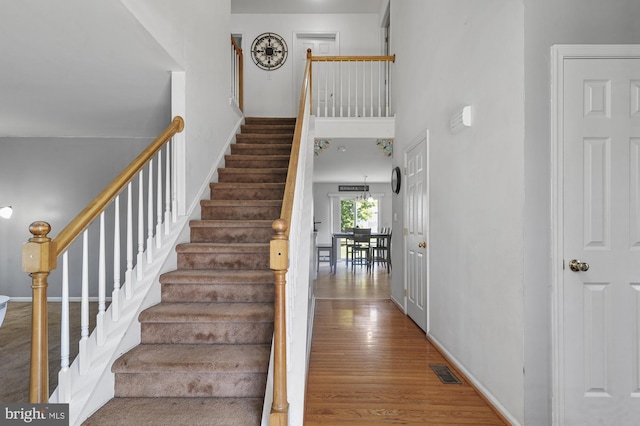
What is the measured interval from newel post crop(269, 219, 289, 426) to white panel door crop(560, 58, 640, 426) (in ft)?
4.78

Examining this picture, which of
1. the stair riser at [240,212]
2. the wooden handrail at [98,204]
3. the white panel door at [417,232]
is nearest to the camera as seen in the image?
the wooden handrail at [98,204]

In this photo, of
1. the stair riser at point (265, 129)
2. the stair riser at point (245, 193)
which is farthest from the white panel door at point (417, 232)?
the stair riser at point (265, 129)

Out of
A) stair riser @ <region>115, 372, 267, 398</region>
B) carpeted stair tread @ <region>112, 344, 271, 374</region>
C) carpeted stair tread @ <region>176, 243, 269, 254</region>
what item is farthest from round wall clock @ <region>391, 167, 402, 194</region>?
stair riser @ <region>115, 372, 267, 398</region>

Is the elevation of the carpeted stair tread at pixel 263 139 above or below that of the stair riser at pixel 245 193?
above

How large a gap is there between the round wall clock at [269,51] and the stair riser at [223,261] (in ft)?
16.3

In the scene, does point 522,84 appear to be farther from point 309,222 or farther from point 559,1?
point 309,222

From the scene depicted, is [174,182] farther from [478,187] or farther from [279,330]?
[478,187]

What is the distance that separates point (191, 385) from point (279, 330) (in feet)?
2.82

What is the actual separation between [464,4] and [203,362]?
307cm

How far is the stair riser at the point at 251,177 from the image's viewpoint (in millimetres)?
3844

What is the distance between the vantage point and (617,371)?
5.86 feet

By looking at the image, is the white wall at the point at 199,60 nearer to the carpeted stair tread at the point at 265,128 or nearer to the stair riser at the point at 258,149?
the stair riser at the point at 258,149

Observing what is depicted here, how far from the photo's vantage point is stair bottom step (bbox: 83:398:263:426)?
1708mm

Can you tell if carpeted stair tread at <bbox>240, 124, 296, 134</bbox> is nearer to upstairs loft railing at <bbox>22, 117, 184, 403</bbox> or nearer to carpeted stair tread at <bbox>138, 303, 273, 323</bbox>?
upstairs loft railing at <bbox>22, 117, 184, 403</bbox>
